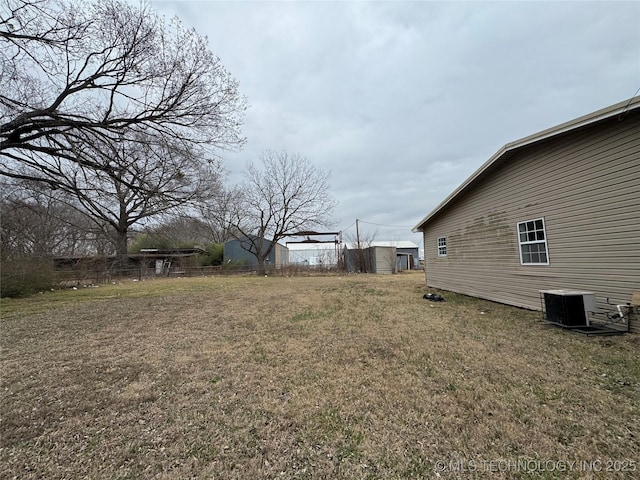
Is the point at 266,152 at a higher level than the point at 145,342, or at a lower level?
higher

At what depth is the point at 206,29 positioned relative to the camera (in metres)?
6.71

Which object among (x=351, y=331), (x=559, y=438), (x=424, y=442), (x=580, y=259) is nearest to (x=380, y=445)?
(x=424, y=442)

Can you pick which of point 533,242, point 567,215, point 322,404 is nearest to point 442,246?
point 533,242

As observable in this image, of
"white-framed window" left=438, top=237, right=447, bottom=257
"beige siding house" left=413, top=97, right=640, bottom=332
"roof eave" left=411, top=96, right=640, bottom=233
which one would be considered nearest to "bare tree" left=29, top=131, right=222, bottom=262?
"roof eave" left=411, top=96, right=640, bottom=233

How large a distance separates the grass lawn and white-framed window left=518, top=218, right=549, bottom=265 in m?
2.08

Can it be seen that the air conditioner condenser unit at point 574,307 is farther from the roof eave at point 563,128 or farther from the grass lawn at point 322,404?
the roof eave at point 563,128

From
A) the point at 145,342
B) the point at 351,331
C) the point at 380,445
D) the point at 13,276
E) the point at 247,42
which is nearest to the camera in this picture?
the point at 380,445

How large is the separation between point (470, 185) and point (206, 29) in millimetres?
8610

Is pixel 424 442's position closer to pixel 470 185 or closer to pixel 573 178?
pixel 573 178

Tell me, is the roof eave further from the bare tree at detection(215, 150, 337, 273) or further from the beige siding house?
the bare tree at detection(215, 150, 337, 273)

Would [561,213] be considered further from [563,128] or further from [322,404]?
[322,404]

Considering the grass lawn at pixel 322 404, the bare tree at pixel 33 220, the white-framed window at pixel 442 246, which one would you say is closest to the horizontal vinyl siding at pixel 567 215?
the grass lawn at pixel 322 404

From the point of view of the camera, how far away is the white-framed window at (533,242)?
6.17m

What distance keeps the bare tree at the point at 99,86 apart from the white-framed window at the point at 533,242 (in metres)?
7.90
